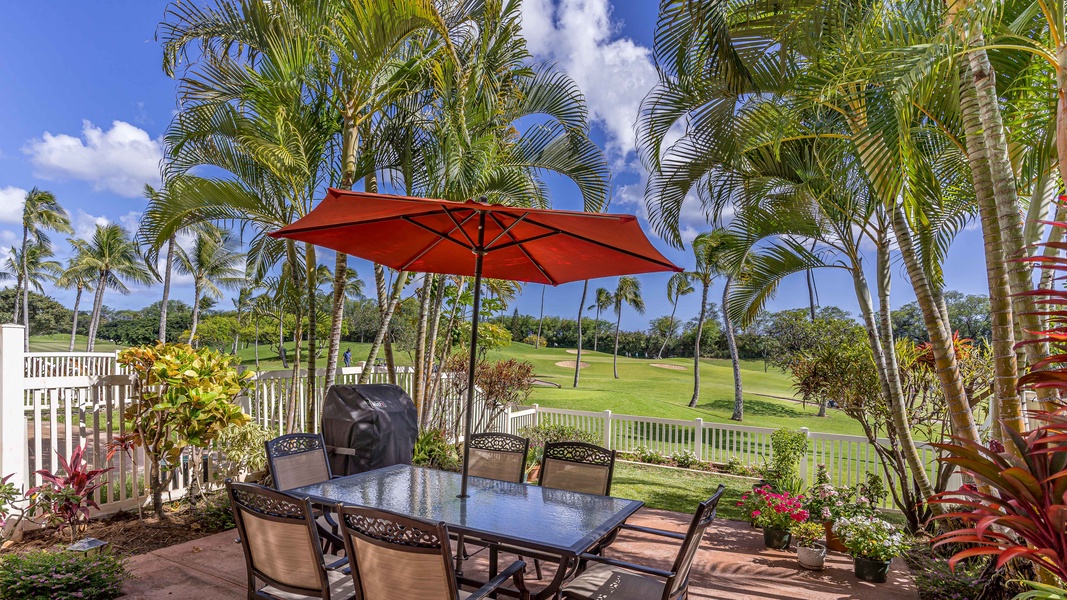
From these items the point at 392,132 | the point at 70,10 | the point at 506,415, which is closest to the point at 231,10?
the point at 392,132

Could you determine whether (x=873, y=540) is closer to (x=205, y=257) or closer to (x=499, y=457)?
(x=499, y=457)

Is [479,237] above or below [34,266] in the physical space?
below

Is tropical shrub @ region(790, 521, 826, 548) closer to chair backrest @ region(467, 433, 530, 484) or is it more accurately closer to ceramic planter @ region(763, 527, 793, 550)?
ceramic planter @ region(763, 527, 793, 550)

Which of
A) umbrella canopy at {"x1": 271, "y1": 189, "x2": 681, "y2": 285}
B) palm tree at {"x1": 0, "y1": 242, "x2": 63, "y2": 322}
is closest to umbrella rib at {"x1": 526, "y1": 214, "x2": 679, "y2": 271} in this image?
umbrella canopy at {"x1": 271, "y1": 189, "x2": 681, "y2": 285}

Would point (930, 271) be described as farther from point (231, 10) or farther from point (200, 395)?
point (231, 10)

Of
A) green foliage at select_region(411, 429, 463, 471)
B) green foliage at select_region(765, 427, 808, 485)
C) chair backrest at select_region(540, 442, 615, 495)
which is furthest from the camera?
green foliage at select_region(411, 429, 463, 471)

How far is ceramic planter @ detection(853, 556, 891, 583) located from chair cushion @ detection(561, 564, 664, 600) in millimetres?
2242

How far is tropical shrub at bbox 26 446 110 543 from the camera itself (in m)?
3.65

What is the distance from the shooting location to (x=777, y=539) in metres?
4.50

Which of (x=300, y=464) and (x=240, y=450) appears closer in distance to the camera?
(x=300, y=464)

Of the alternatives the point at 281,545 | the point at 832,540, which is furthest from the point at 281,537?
the point at 832,540

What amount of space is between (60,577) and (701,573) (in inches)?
156

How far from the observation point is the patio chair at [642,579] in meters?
2.21

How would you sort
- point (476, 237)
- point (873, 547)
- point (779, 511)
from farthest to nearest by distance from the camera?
point (779, 511) → point (873, 547) → point (476, 237)
